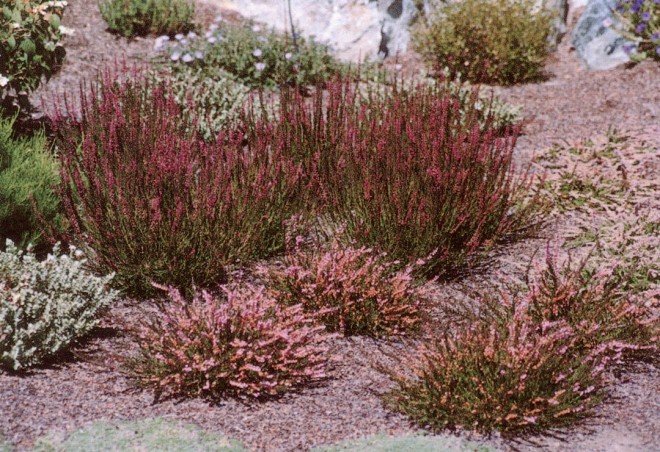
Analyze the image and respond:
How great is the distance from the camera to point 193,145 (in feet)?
16.5

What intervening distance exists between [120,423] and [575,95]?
6567mm

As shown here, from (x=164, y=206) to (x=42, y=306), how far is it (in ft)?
2.80

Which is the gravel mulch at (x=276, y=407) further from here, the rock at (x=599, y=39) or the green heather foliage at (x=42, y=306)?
the rock at (x=599, y=39)

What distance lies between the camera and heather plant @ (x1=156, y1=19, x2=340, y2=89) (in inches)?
342

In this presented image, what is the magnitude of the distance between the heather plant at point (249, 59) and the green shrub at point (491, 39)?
52.0 inches

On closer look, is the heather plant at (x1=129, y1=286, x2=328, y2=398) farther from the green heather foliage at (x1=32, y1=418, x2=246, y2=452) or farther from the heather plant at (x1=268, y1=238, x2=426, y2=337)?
the heather plant at (x1=268, y1=238, x2=426, y2=337)

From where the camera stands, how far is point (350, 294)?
415 centimetres

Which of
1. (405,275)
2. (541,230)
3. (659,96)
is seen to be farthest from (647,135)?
(405,275)

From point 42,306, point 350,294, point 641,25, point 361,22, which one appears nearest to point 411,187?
point 350,294

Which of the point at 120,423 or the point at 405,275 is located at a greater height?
the point at 405,275

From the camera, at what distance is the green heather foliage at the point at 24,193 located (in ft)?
15.5

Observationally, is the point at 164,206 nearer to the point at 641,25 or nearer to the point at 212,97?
the point at 212,97

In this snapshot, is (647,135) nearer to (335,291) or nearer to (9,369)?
(335,291)

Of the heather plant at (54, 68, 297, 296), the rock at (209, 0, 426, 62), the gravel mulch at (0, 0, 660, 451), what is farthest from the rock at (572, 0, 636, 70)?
the heather plant at (54, 68, 297, 296)
